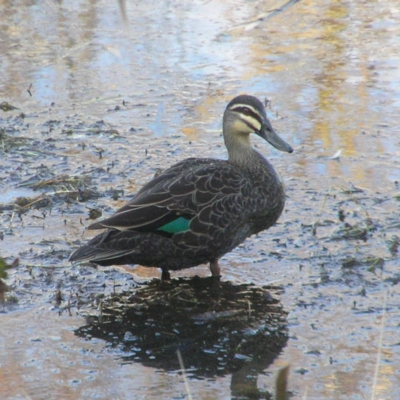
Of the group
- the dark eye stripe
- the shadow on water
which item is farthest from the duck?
the dark eye stripe

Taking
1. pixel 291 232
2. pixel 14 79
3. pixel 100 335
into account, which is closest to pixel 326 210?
pixel 291 232

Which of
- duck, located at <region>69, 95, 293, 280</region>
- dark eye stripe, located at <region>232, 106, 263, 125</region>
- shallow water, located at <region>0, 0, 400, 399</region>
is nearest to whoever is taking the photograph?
shallow water, located at <region>0, 0, 400, 399</region>

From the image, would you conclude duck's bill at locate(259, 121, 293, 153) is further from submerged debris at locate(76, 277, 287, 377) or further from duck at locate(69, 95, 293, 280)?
submerged debris at locate(76, 277, 287, 377)

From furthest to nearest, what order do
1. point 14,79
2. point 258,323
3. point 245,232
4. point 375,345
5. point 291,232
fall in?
point 14,79, point 291,232, point 245,232, point 258,323, point 375,345

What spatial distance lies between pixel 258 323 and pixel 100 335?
0.98 meters

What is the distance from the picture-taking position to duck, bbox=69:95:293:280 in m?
5.47

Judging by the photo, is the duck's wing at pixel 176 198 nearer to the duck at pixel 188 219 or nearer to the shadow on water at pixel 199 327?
the duck at pixel 188 219

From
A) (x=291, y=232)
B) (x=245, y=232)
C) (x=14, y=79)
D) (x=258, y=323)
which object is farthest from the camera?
(x=14, y=79)

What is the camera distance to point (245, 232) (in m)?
5.73

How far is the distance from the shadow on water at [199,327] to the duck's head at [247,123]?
46.2 inches

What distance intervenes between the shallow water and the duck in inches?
11.7

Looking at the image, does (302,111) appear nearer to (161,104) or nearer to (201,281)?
(161,104)

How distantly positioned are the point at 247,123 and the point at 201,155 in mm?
1498

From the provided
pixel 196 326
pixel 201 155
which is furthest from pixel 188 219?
pixel 201 155
